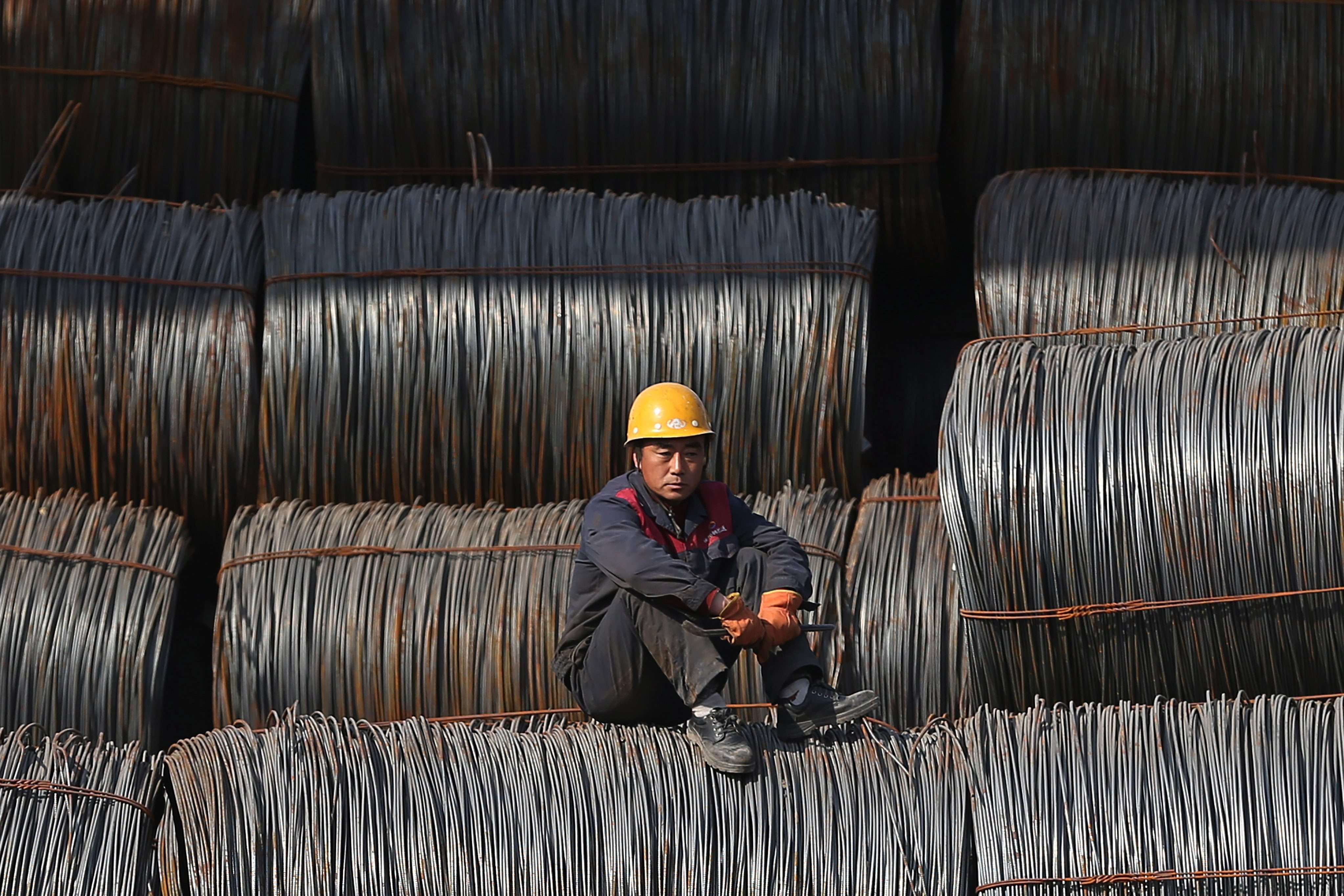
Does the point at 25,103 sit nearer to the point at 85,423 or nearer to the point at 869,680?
the point at 85,423

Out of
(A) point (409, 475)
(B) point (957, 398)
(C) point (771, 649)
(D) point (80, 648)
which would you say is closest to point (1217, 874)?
(C) point (771, 649)

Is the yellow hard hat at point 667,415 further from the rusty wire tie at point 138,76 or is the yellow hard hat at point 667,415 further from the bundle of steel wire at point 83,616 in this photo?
the rusty wire tie at point 138,76

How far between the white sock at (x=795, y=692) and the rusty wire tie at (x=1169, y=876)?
23.7 inches

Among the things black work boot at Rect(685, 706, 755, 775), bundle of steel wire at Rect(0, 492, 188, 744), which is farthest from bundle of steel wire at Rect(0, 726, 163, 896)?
black work boot at Rect(685, 706, 755, 775)

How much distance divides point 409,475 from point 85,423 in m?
1.02

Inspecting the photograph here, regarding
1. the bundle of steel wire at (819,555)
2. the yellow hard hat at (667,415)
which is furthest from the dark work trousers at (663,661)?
the bundle of steel wire at (819,555)

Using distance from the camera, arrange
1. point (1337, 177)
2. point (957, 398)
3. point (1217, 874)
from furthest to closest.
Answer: point (1337, 177)
point (957, 398)
point (1217, 874)

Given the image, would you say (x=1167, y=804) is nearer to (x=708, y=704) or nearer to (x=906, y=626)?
(x=708, y=704)

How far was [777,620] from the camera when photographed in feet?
13.7

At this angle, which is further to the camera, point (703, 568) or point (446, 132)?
point (446, 132)

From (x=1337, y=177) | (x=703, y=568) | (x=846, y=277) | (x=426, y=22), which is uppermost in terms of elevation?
(x=426, y=22)

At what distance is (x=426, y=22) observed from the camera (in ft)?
20.3

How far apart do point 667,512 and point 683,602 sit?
0.41 metres

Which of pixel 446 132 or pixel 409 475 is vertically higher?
pixel 446 132
